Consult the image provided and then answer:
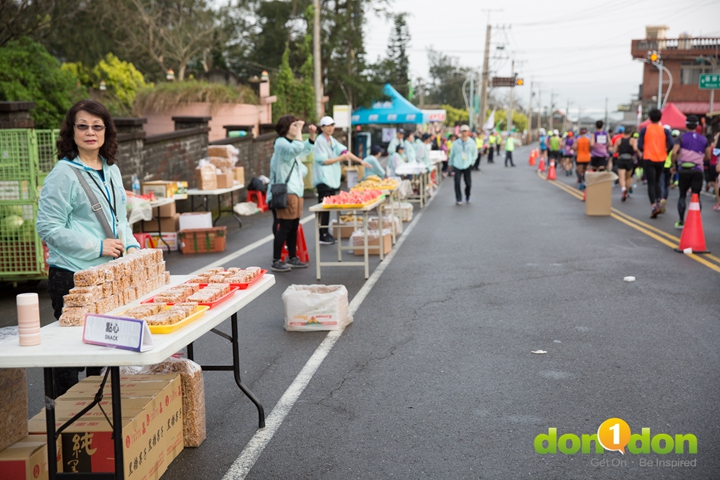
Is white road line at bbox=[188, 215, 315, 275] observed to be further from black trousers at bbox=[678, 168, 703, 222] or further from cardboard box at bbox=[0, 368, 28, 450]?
black trousers at bbox=[678, 168, 703, 222]

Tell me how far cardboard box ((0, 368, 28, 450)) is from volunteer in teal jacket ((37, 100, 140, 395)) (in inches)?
25.0

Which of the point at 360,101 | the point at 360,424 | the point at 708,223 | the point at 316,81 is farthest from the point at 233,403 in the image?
the point at 360,101

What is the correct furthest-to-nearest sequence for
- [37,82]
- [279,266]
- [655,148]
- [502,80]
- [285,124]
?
[502,80], [37,82], [655,148], [279,266], [285,124]

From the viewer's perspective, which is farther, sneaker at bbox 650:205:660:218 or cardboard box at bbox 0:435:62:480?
sneaker at bbox 650:205:660:218

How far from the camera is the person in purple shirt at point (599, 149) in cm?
2370

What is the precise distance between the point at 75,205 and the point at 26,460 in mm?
1549

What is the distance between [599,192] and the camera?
17.6m

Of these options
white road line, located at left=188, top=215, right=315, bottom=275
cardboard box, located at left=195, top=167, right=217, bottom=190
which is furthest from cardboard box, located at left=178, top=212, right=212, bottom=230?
cardboard box, located at left=195, top=167, right=217, bottom=190

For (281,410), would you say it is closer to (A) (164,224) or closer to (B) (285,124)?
(B) (285,124)

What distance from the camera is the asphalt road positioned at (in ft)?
15.1

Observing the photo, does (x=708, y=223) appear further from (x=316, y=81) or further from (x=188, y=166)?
(x=316, y=81)

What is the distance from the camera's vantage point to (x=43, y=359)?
355 centimetres

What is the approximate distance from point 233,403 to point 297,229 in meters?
5.66

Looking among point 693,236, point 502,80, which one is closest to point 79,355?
point 693,236
